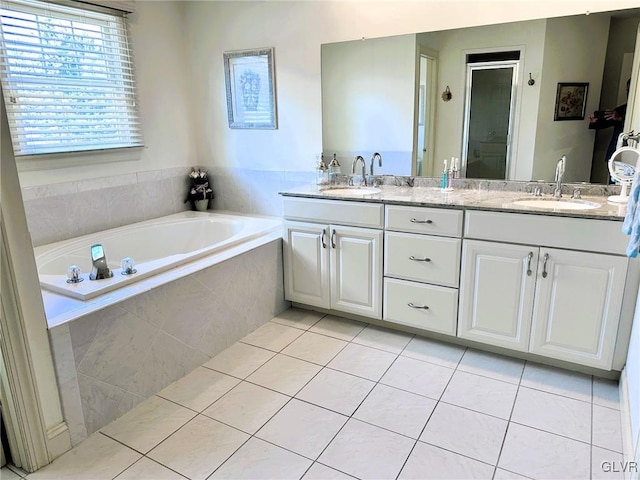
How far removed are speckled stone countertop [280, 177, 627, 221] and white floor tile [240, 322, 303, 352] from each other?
33.9 inches

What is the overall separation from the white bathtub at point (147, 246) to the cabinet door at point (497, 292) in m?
1.39

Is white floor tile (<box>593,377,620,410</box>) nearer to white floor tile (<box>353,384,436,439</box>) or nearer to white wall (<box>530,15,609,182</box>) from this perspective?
white floor tile (<box>353,384,436,439</box>)

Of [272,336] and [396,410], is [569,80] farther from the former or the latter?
[272,336]

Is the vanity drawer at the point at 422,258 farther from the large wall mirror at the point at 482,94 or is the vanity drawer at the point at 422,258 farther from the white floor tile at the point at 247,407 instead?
the white floor tile at the point at 247,407

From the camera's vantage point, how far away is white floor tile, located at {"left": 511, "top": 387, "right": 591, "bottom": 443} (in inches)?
75.6

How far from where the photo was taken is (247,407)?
2.11 metres

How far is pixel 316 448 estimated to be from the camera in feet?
6.04

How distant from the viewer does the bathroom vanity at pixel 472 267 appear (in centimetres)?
212

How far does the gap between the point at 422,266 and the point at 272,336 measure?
39.8 inches

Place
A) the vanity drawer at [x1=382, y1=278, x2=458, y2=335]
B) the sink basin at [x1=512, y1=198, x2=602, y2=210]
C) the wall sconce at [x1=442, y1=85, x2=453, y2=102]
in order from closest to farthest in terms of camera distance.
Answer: the sink basin at [x1=512, y1=198, x2=602, y2=210]
the vanity drawer at [x1=382, y1=278, x2=458, y2=335]
the wall sconce at [x1=442, y1=85, x2=453, y2=102]

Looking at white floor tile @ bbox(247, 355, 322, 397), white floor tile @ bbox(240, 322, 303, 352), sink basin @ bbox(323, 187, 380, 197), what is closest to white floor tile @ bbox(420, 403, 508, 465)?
white floor tile @ bbox(247, 355, 322, 397)

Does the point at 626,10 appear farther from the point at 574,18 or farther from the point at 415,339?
the point at 415,339

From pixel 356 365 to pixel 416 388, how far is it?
14.1 inches

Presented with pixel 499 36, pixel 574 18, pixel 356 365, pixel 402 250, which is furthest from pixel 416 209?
pixel 574 18
